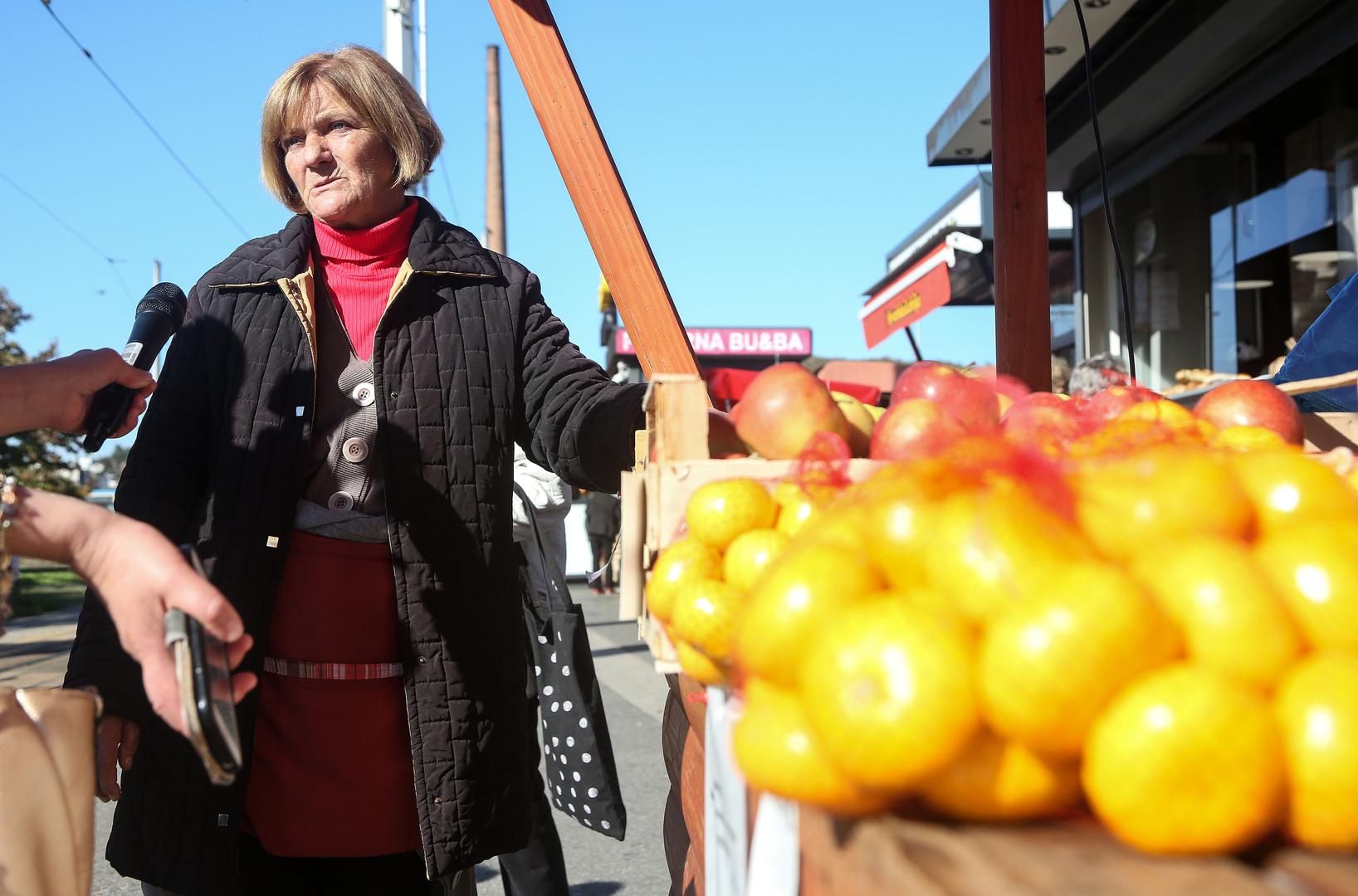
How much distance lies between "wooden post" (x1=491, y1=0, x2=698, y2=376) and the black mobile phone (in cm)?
147

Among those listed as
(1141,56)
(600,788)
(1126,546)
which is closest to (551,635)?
(600,788)

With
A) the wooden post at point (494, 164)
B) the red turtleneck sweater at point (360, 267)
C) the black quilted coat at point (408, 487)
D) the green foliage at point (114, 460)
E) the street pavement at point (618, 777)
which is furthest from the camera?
the green foliage at point (114, 460)

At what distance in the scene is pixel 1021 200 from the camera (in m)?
2.59

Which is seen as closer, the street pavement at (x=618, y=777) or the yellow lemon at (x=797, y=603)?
the yellow lemon at (x=797, y=603)

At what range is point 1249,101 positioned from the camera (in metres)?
6.81

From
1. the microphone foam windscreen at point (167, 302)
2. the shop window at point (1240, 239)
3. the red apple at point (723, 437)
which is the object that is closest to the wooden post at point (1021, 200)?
the red apple at point (723, 437)

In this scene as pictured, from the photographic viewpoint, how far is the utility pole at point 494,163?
15687 mm

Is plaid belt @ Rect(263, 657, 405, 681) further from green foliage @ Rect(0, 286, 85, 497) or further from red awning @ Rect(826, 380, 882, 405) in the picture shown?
green foliage @ Rect(0, 286, 85, 497)

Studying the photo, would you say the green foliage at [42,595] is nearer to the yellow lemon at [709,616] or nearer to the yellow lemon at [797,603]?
the yellow lemon at [709,616]

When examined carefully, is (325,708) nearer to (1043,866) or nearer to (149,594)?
(149,594)

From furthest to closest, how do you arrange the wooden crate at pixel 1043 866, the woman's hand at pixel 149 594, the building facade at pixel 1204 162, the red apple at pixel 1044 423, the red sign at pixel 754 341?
the red sign at pixel 754 341 → the building facade at pixel 1204 162 → the red apple at pixel 1044 423 → the woman's hand at pixel 149 594 → the wooden crate at pixel 1043 866

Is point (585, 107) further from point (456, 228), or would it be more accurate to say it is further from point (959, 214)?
point (959, 214)

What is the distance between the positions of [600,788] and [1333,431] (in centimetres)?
214

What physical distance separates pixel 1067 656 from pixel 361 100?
187 cm
